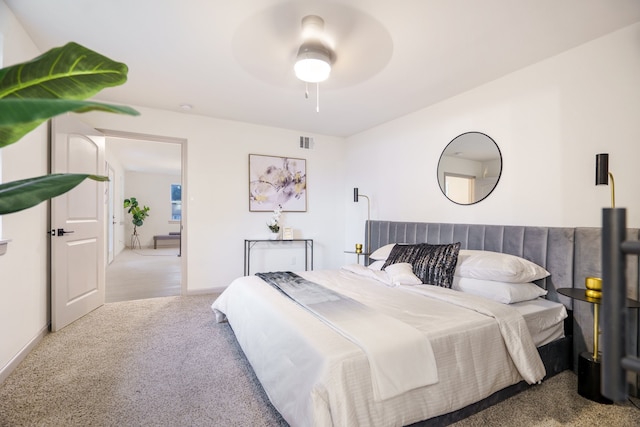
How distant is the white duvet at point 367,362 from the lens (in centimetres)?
129

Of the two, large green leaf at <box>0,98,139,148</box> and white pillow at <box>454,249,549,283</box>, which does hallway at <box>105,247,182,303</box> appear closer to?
white pillow at <box>454,249,549,283</box>

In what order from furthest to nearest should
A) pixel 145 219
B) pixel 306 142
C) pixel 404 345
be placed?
pixel 145 219 < pixel 306 142 < pixel 404 345

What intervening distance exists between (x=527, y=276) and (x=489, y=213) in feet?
2.71

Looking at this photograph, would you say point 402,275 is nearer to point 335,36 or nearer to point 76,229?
point 335,36

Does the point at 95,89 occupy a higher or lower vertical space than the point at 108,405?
higher

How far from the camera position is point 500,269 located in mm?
2250

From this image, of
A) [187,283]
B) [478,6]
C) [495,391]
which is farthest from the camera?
[187,283]

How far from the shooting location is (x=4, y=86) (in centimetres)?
66

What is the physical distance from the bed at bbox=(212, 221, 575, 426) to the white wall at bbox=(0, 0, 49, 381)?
1505mm

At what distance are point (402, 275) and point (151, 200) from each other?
954 cm

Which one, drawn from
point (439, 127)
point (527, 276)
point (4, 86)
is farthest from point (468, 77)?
point (4, 86)

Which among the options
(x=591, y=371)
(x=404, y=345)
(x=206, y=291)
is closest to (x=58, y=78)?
(x=404, y=345)

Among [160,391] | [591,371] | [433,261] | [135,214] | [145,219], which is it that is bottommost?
[160,391]

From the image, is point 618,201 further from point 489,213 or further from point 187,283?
point 187,283
